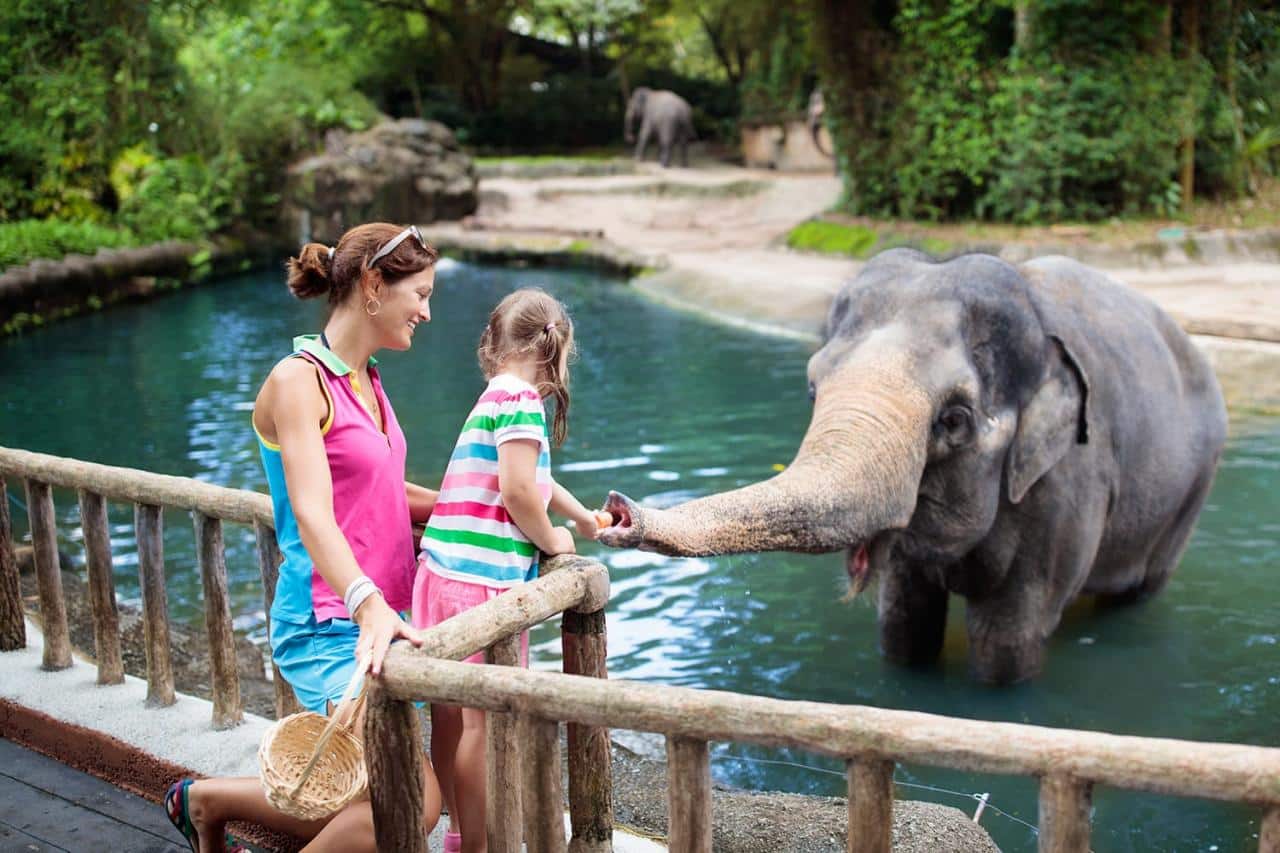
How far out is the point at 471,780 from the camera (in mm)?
2900

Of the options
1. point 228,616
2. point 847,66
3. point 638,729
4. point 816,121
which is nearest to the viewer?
point 638,729

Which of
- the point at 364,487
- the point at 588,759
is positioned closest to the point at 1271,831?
the point at 588,759

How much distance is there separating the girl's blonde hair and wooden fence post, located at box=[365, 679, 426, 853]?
0.69 m

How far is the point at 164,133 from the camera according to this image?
20984 mm

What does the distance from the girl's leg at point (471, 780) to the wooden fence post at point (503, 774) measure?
4.6 inches

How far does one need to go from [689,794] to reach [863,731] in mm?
392

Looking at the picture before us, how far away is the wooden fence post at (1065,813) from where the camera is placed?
2098 millimetres

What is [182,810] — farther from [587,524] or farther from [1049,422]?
[1049,422]

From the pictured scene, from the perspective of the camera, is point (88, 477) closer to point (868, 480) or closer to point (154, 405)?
point (868, 480)

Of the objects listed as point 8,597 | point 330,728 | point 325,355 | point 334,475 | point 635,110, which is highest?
point 635,110

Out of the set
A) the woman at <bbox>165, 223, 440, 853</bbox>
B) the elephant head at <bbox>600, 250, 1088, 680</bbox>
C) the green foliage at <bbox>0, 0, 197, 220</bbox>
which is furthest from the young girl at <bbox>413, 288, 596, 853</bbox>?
the green foliage at <bbox>0, 0, 197, 220</bbox>

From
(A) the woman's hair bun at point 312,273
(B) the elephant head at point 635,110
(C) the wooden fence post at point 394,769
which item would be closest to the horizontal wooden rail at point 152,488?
(A) the woman's hair bun at point 312,273

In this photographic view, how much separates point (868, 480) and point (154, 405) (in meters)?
8.45

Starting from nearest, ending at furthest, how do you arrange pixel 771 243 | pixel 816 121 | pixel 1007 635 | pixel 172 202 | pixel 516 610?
pixel 516 610 → pixel 1007 635 → pixel 771 243 → pixel 172 202 → pixel 816 121
